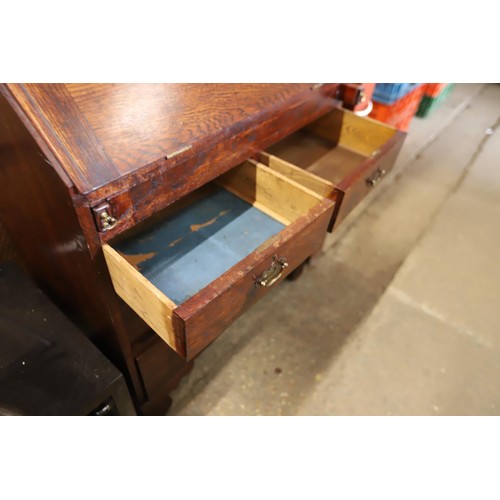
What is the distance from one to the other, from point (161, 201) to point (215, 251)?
0.72ft

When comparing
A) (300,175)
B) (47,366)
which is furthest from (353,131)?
(47,366)

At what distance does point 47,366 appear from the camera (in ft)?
2.73

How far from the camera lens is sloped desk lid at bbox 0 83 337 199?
58cm

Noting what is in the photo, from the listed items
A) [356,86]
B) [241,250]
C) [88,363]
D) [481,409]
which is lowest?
[481,409]

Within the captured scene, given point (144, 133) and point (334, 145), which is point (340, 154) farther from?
point (144, 133)

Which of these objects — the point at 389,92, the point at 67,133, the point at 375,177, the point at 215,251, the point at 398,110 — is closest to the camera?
the point at 67,133

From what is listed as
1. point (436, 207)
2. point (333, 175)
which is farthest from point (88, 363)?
point (436, 207)

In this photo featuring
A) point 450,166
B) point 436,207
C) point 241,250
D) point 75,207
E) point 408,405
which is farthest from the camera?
point 450,166

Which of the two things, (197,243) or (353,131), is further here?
(353,131)

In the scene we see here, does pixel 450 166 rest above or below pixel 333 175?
below

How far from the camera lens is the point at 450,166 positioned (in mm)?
2422

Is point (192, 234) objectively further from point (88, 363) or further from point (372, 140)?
point (372, 140)

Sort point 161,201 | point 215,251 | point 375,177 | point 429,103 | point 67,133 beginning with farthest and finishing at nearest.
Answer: point 429,103 < point 375,177 < point 215,251 < point 161,201 < point 67,133
